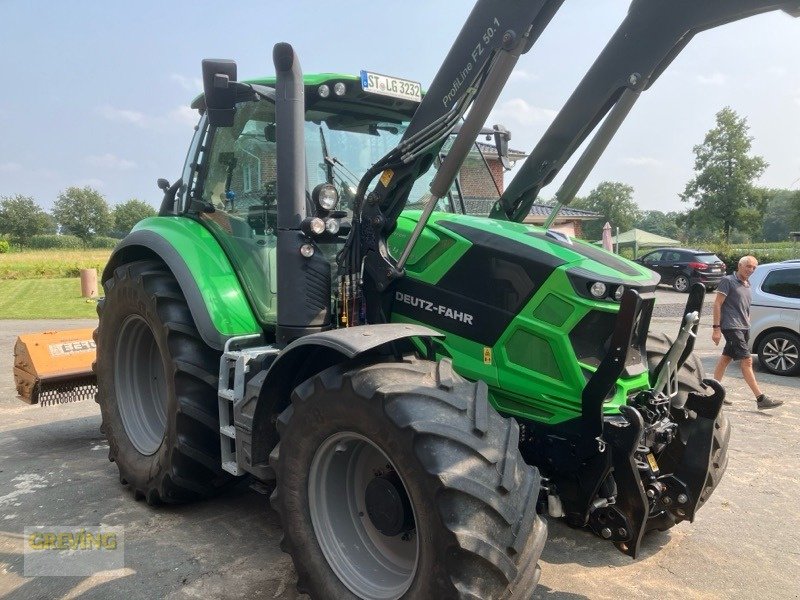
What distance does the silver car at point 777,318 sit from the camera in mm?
9266

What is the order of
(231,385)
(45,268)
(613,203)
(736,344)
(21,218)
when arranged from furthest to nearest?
(613,203) → (21,218) → (45,268) → (736,344) → (231,385)

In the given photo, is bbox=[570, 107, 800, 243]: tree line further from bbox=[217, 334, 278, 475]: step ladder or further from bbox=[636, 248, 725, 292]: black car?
bbox=[217, 334, 278, 475]: step ladder

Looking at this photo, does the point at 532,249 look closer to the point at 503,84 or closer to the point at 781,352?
the point at 503,84

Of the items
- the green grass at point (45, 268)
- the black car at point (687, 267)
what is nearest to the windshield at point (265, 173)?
the black car at point (687, 267)

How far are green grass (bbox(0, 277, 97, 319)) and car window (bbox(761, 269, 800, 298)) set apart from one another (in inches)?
495

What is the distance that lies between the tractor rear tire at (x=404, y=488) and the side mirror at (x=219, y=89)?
1.65m

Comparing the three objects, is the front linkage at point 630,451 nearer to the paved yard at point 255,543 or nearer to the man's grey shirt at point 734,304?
the paved yard at point 255,543

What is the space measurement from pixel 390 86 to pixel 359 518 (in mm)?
2524

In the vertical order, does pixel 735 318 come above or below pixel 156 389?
above

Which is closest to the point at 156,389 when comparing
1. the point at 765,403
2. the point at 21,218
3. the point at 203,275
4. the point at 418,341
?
the point at 203,275

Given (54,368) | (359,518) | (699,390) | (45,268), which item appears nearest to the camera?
(359,518)

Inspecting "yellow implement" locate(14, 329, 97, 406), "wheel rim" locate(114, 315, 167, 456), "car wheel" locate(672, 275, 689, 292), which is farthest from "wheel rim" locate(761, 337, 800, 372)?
"car wheel" locate(672, 275, 689, 292)

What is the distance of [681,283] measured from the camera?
23609mm

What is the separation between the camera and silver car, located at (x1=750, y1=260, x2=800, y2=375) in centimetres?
927
